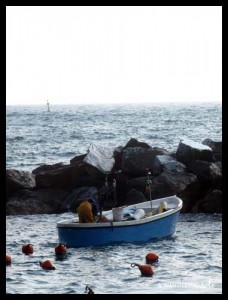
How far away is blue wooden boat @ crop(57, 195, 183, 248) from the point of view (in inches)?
599

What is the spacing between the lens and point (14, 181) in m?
22.6

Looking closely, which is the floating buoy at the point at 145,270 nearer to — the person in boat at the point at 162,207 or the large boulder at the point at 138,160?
the person in boat at the point at 162,207

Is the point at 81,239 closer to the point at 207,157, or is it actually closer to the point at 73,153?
the point at 207,157

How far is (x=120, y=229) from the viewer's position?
1543 centimetres

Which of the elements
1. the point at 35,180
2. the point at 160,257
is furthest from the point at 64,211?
the point at 160,257

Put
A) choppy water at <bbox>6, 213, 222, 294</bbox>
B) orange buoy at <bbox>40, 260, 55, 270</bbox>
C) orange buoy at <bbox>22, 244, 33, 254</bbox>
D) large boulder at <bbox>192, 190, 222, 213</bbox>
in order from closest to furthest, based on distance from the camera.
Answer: choppy water at <bbox>6, 213, 222, 294</bbox>, orange buoy at <bbox>40, 260, 55, 270</bbox>, orange buoy at <bbox>22, 244, 33, 254</bbox>, large boulder at <bbox>192, 190, 222, 213</bbox>

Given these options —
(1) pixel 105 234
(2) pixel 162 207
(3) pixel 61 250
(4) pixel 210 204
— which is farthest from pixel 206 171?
(3) pixel 61 250

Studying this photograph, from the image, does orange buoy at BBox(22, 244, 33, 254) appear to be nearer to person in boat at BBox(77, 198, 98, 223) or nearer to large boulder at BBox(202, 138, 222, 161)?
person in boat at BBox(77, 198, 98, 223)

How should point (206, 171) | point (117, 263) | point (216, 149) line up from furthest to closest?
point (216, 149) → point (206, 171) → point (117, 263)

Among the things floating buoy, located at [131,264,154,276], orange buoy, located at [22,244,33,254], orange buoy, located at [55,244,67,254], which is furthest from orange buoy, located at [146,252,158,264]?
orange buoy, located at [22,244,33,254]

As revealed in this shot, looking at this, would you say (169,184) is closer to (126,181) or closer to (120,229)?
(126,181)

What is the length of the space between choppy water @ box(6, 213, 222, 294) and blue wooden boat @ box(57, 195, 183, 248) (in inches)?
10.7

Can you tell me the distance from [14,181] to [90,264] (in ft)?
32.7

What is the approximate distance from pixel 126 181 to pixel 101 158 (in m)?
2.09
